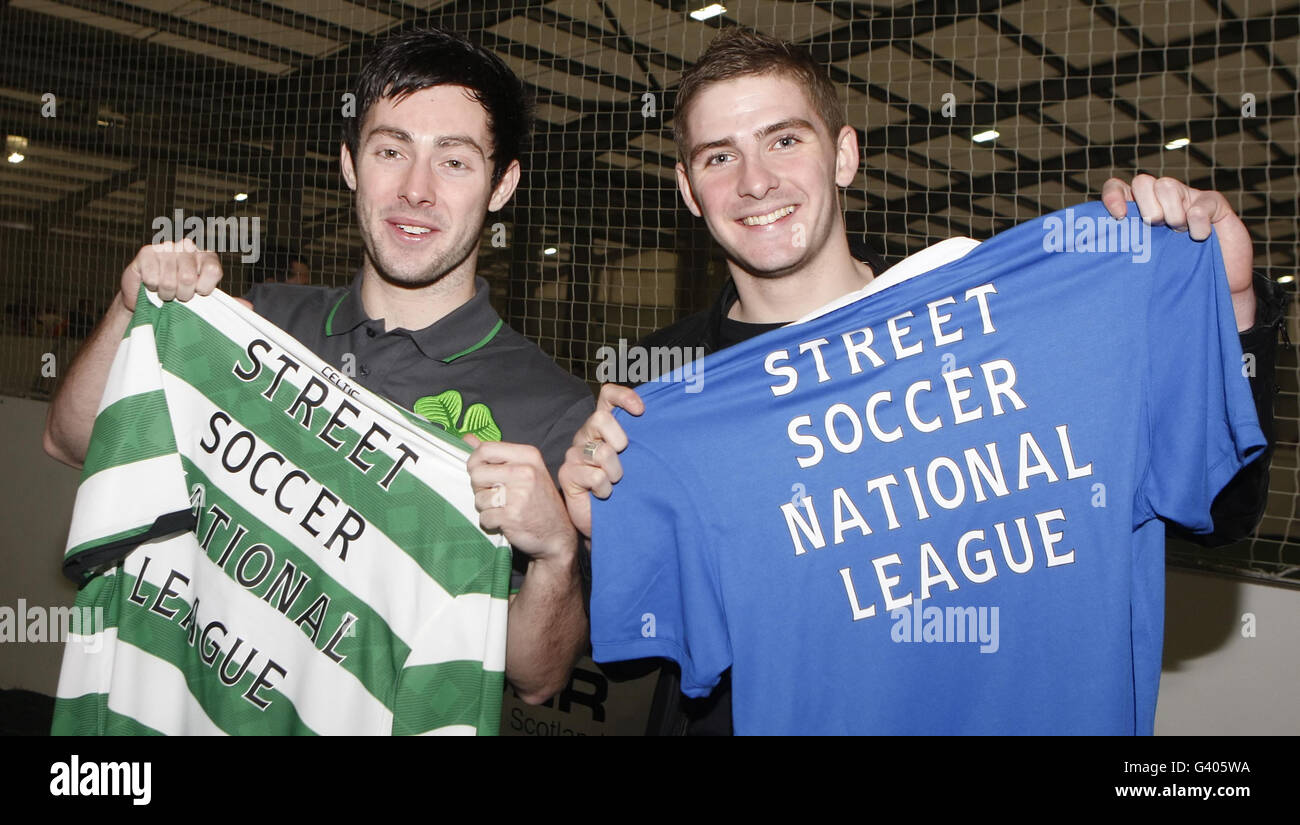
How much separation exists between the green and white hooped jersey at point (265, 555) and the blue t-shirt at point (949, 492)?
0.74 ft

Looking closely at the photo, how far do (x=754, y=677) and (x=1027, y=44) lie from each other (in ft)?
19.4

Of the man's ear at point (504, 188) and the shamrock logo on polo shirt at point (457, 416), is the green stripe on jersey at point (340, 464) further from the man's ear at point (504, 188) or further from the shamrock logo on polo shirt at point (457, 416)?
the man's ear at point (504, 188)

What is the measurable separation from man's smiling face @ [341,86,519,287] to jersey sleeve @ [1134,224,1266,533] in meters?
1.09

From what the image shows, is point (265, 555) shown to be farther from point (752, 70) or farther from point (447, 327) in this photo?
point (752, 70)

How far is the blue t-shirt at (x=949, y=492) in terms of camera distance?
1.25 metres

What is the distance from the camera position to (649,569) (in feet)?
4.41

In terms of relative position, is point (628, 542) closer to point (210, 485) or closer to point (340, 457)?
point (340, 457)

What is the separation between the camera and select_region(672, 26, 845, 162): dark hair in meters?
1.54

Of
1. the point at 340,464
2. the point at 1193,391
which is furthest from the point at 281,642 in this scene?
the point at 1193,391

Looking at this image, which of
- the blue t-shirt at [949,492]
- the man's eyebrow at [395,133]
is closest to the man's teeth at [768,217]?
the blue t-shirt at [949,492]
